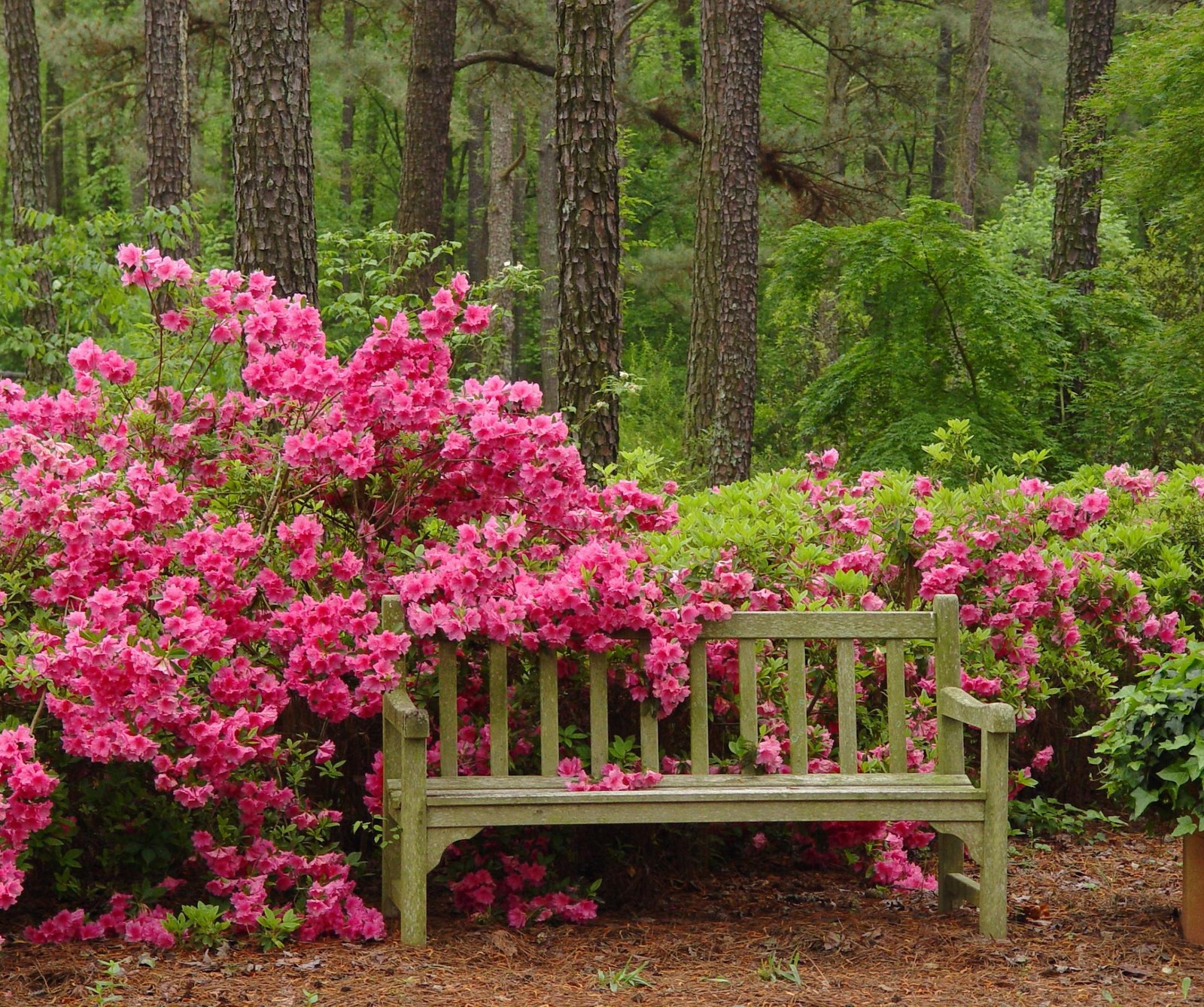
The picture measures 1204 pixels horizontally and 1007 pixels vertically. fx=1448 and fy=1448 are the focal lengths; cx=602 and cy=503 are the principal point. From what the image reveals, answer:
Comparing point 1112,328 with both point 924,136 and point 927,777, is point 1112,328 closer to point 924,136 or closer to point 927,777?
point 927,777

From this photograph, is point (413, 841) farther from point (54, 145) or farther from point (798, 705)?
point (54, 145)

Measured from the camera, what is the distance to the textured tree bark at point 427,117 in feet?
40.9

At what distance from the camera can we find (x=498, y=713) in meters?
3.94

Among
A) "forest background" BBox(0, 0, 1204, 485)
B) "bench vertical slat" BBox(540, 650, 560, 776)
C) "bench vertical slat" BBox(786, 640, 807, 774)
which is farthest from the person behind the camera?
"forest background" BBox(0, 0, 1204, 485)

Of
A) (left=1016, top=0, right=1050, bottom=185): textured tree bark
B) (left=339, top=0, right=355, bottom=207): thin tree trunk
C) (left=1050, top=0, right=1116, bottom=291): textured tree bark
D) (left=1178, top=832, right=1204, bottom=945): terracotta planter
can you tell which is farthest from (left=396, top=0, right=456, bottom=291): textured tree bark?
(left=1016, top=0, right=1050, bottom=185): textured tree bark

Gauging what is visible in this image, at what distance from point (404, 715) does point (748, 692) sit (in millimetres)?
1018

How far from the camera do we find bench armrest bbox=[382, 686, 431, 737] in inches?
142

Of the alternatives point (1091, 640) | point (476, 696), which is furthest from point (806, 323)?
point (476, 696)

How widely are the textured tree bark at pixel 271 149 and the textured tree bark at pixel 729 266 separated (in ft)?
14.3

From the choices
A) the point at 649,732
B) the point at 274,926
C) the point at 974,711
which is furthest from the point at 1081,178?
the point at 274,926

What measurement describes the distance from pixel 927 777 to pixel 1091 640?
1643mm

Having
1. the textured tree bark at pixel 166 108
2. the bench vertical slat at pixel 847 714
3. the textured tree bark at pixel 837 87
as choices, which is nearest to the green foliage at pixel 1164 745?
the bench vertical slat at pixel 847 714

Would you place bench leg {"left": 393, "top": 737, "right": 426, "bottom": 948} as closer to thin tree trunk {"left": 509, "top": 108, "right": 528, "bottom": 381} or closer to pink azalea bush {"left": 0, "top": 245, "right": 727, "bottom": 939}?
pink azalea bush {"left": 0, "top": 245, "right": 727, "bottom": 939}

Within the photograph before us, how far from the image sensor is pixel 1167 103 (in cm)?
938
